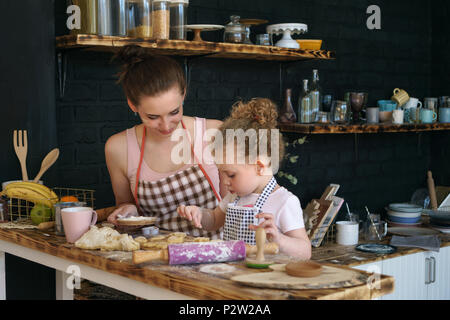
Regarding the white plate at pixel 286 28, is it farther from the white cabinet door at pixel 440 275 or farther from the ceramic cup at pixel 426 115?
the white cabinet door at pixel 440 275

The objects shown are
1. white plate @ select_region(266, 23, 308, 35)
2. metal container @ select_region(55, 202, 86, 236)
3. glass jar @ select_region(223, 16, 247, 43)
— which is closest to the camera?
metal container @ select_region(55, 202, 86, 236)

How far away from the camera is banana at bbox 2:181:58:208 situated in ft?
6.84

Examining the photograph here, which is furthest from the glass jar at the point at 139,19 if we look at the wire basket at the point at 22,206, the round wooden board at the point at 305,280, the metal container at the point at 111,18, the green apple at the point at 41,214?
the round wooden board at the point at 305,280

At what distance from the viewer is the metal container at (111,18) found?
2.57 meters

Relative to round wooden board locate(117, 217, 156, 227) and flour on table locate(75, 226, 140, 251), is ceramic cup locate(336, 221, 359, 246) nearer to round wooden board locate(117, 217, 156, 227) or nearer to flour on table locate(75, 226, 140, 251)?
round wooden board locate(117, 217, 156, 227)

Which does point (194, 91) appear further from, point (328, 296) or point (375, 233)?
point (328, 296)

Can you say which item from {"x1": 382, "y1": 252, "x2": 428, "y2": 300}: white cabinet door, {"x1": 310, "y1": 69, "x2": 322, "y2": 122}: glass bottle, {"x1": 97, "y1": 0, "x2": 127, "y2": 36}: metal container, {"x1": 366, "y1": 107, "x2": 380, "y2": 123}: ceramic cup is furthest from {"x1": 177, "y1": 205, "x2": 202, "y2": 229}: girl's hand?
{"x1": 366, "y1": 107, "x2": 380, "y2": 123}: ceramic cup

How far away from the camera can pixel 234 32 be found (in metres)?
3.11

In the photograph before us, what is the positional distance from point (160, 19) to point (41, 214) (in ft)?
3.65

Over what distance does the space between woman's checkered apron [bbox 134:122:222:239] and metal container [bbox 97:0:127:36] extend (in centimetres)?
57

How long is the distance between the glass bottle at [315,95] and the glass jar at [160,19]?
1.10 metres

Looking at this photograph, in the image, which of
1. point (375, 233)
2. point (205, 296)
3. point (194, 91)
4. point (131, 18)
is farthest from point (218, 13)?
point (205, 296)

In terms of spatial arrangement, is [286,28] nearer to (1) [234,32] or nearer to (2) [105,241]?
(1) [234,32]

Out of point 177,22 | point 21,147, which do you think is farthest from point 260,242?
point 177,22
